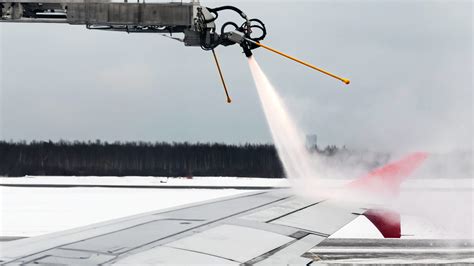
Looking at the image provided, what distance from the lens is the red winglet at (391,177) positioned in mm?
A: 9312

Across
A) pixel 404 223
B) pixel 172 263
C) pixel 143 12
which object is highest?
pixel 143 12

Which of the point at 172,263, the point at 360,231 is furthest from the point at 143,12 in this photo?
the point at 360,231

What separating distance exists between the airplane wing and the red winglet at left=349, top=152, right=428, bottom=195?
0.99 meters

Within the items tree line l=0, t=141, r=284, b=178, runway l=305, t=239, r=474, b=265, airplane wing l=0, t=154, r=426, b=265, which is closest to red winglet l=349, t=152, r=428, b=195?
airplane wing l=0, t=154, r=426, b=265

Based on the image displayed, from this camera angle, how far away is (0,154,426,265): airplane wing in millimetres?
4816

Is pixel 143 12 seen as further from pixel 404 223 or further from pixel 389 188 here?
pixel 404 223

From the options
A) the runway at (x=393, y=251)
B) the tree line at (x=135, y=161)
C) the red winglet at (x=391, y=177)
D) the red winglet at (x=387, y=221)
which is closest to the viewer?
the red winglet at (x=387, y=221)

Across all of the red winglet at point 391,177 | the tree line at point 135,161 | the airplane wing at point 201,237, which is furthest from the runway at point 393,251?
the tree line at point 135,161

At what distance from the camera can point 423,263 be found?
13.7 meters

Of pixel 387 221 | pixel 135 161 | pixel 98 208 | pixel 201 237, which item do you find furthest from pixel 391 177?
pixel 135 161

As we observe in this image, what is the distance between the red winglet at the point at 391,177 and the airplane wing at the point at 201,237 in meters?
0.99

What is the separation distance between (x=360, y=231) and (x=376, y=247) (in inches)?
125

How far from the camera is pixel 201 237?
5801mm

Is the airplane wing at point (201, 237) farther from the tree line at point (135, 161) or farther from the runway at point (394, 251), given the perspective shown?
the tree line at point (135, 161)
